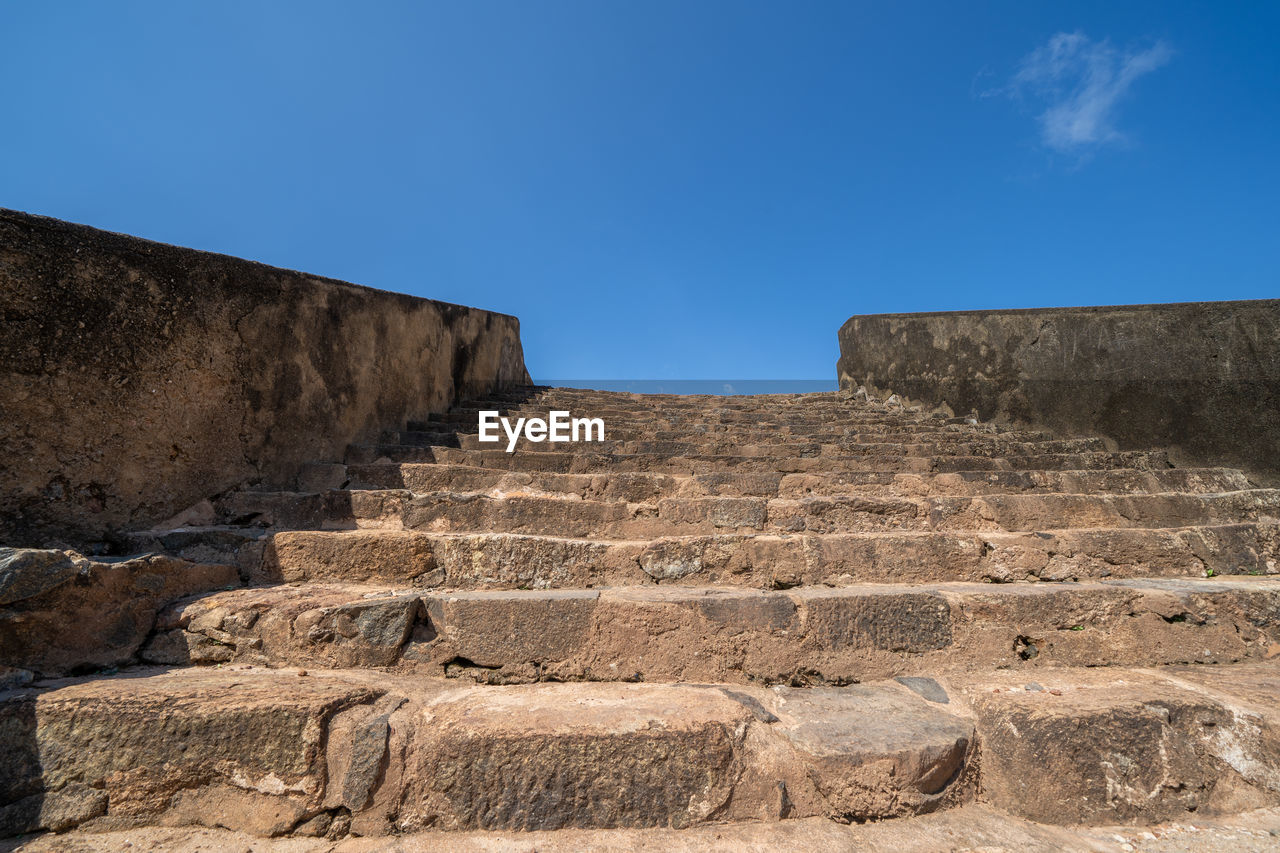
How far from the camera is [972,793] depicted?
1.74 meters

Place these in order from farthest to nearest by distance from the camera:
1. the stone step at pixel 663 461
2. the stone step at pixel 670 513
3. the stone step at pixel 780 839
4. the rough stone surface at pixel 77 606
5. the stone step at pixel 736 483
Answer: the stone step at pixel 663 461 → the stone step at pixel 736 483 → the stone step at pixel 670 513 → the rough stone surface at pixel 77 606 → the stone step at pixel 780 839

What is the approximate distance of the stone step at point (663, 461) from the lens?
140 inches

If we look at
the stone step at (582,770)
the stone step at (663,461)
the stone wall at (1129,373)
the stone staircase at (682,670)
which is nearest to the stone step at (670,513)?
the stone staircase at (682,670)

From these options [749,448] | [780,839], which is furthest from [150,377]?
[749,448]

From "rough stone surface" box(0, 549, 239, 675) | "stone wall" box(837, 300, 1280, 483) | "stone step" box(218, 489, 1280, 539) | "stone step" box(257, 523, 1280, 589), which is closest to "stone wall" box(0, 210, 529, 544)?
"stone step" box(218, 489, 1280, 539)

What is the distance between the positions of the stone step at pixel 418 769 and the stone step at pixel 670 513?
1.19 metres

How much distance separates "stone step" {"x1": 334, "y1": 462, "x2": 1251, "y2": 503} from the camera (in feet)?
10.5

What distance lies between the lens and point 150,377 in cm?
271

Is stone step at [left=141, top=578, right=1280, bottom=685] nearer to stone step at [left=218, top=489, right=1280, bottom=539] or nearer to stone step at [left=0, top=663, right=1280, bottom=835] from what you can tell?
stone step at [left=0, top=663, right=1280, bottom=835]

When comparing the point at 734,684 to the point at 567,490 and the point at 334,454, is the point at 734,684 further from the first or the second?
the point at 334,454

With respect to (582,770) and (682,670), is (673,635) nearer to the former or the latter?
(682,670)

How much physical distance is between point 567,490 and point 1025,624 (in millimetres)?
2260

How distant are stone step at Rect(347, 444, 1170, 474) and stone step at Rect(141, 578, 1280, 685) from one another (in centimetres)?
138

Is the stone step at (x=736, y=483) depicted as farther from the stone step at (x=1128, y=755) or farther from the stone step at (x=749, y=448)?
the stone step at (x=1128, y=755)
